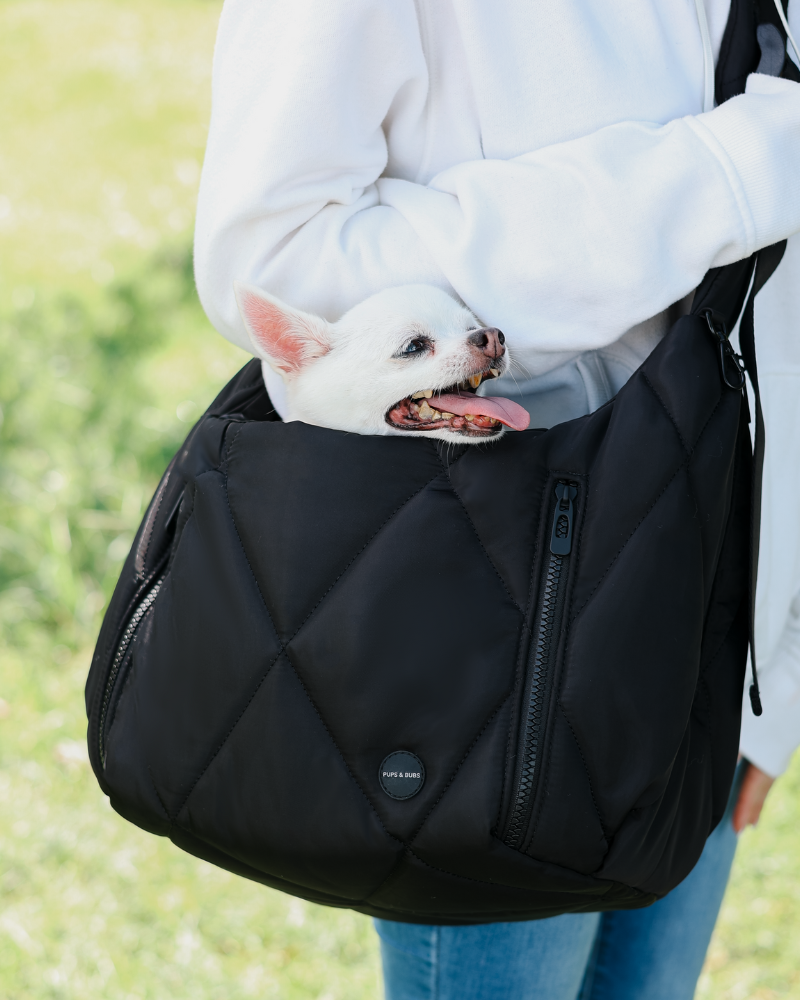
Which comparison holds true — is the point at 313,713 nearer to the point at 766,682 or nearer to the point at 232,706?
the point at 232,706

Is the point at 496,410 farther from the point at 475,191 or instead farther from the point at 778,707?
the point at 778,707

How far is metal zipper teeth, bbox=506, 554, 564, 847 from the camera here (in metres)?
1.05

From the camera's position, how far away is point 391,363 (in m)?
1.35

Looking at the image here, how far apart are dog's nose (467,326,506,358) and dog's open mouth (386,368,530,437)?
0.06 meters

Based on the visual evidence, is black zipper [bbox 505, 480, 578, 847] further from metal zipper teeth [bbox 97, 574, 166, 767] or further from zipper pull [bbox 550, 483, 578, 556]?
metal zipper teeth [bbox 97, 574, 166, 767]

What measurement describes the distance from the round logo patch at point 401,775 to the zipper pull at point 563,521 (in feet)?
0.97

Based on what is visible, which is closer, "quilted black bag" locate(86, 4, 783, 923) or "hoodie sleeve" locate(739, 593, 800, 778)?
"quilted black bag" locate(86, 4, 783, 923)

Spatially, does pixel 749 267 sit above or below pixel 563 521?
above

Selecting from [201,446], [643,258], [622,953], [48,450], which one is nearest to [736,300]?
[643,258]

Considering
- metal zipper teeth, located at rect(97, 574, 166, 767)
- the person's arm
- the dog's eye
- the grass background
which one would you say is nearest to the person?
the person's arm

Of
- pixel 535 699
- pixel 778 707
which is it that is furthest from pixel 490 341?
pixel 778 707

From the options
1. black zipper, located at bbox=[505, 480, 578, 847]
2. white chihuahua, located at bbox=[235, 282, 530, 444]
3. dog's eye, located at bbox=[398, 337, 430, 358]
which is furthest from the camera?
dog's eye, located at bbox=[398, 337, 430, 358]

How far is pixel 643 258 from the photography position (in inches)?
42.8

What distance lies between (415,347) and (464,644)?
467mm
